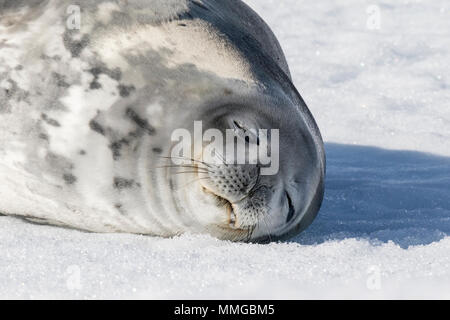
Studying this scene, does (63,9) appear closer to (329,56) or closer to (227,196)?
(227,196)

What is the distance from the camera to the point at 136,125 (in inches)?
125

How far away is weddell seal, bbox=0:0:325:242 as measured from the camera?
3.17 meters

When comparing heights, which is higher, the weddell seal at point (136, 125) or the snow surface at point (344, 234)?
the weddell seal at point (136, 125)

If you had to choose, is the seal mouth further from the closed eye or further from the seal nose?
the closed eye

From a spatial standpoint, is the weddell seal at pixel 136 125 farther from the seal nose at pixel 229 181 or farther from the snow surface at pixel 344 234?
the snow surface at pixel 344 234

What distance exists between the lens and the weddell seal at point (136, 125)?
3174mm

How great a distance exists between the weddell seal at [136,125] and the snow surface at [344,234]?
12 centimetres

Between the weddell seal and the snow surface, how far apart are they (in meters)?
0.12

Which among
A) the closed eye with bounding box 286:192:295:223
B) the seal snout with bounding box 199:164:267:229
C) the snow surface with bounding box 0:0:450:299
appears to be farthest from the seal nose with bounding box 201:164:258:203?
the closed eye with bounding box 286:192:295:223

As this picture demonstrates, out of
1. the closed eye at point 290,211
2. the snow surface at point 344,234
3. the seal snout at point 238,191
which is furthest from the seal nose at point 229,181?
the closed eye at point 290,211
